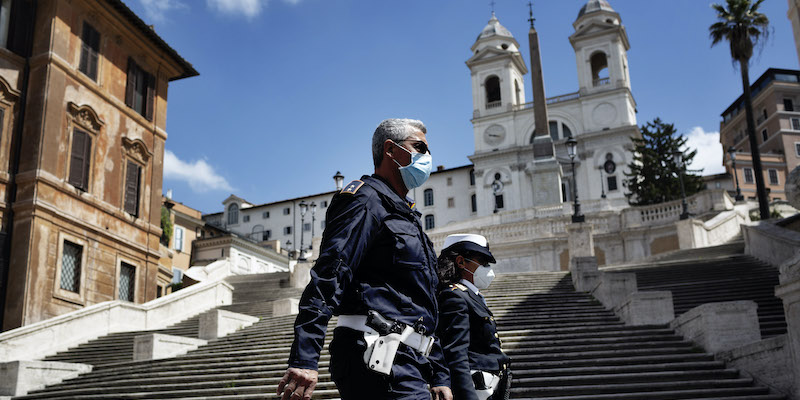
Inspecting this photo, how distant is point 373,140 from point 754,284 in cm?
1537

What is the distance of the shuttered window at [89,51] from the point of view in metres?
24.5

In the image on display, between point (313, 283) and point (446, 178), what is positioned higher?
point (446, 178)

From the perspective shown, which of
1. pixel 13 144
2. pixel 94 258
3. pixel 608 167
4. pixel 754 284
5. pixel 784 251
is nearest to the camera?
pixel 754 284

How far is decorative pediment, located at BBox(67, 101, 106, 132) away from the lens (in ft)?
77.0

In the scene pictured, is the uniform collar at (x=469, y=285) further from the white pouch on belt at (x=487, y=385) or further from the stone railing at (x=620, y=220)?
the stone railing at (x=620, y=220)

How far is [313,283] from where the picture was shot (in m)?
3.15

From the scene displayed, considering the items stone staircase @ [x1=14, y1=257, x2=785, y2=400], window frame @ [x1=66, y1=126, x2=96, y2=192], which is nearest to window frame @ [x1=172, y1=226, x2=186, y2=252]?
window frame @ [x1=66, y1=126, x2=96, y2=192]

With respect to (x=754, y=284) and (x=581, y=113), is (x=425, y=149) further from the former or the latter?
(x=581, y=113)

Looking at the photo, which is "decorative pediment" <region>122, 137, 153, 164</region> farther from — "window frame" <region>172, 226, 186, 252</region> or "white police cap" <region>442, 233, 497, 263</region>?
"window frame" <region>172, 226, 186, 252</region>

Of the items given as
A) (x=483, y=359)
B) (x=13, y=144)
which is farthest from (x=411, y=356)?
(x=13, y=144)

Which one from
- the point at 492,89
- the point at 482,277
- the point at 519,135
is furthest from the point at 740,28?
the point at 492,89

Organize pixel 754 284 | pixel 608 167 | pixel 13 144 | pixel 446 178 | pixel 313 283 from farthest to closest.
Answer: pixel 446 178
pixel 608 167
pixel 13 144
pixel 754 284
pixel 313 283

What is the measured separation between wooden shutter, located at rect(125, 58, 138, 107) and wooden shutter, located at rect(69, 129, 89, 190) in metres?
3.35

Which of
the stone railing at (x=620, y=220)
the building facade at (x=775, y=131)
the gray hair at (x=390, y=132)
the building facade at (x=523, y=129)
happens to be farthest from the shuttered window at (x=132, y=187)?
the building facade at (x=775, y=131)
